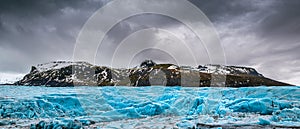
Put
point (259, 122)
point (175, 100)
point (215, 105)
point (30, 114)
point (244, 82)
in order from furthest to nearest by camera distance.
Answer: point (244, 82) < point (175, 100) < point (215, 105) < point (30, 114) < point (259, 122)

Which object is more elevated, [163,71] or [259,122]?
[163,71]

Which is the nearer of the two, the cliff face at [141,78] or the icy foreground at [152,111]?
the icy foreground at [152,111]

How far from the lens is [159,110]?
50.2 ft

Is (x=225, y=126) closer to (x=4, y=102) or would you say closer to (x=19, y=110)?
(x=19, y=110)

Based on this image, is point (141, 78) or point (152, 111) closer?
point (152, 111)

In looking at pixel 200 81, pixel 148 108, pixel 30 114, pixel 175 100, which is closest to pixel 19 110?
pixel 30 114

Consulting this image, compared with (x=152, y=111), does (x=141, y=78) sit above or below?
above

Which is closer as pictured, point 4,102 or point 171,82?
point 4,102

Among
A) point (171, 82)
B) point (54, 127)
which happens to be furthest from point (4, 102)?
point (171, 82)

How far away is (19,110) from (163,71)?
361 ft

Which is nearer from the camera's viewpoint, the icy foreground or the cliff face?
the icy foreground

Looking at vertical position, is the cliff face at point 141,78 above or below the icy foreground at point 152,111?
above

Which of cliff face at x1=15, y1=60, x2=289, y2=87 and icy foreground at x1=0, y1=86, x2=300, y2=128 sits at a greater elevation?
cliff face at x1=15, y1=60, x2=289, y2=87

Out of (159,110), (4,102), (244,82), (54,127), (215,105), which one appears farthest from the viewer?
(244,82)
